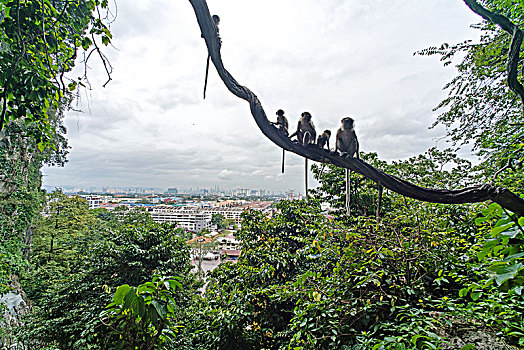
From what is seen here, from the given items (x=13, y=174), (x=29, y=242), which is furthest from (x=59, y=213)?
(x=13, y=174)

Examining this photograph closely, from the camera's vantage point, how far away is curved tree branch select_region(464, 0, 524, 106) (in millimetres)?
1152

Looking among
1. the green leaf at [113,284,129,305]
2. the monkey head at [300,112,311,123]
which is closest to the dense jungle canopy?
the green leaf at [113,284,129,305]

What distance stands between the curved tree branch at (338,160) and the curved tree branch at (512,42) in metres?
0.58

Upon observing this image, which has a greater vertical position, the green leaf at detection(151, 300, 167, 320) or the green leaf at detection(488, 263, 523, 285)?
the green leaf at detection(488, 263, 523, 285)

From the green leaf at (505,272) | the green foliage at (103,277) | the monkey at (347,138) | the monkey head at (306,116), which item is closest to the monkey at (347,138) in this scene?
the monkey at (347,138)

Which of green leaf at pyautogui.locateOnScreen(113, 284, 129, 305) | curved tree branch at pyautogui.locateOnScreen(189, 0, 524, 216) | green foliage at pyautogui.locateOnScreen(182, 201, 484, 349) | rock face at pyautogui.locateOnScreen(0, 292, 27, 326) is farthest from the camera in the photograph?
rock face at pyautogui.locateOnScreen(0, 292, 27, 326)

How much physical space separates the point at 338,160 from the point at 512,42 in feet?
3.30

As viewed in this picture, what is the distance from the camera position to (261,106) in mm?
1170

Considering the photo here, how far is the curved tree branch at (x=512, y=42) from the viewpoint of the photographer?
115 centimetres

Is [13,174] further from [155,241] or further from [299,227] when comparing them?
[299,227]

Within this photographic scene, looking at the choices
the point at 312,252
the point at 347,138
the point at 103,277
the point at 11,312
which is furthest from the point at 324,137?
the point at 11,312

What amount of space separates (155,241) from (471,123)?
20.5ft

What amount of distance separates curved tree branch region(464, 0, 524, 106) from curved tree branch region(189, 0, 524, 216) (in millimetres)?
582

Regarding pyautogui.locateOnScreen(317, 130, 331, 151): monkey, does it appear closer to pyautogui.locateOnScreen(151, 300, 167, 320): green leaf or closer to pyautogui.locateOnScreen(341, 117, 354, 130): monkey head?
pyautogui.locateOnScreen(341, 117, 354, 130): monkey head
